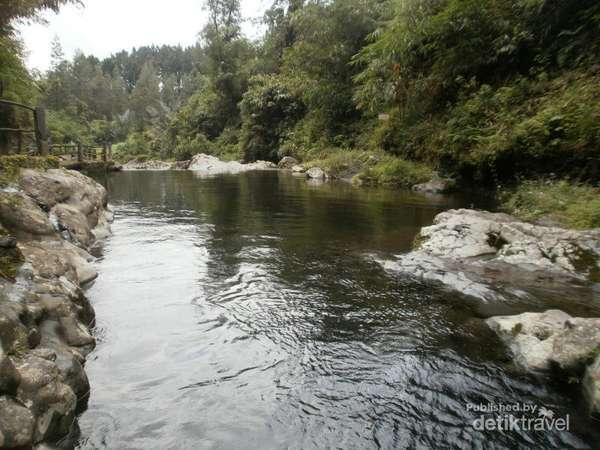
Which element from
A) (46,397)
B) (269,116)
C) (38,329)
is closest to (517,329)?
(46,397)

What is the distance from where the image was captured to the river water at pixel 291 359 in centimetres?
287

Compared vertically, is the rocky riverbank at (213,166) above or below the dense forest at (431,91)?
below

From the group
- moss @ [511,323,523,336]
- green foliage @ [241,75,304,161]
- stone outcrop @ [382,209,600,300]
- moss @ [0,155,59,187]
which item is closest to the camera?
moss @ [511,323,523,336]

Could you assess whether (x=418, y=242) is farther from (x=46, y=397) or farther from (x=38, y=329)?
(x=46, y=397)

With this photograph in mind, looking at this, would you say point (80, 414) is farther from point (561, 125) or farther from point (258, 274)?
point (561, 125)

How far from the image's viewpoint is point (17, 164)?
7574 millimetres

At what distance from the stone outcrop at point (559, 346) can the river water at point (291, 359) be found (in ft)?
0.45

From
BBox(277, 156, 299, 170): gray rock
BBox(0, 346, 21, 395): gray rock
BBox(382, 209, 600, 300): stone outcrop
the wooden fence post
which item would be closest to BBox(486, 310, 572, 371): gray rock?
BBox(382, 209, 600, 300): stone outcrop

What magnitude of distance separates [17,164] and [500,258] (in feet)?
28.8

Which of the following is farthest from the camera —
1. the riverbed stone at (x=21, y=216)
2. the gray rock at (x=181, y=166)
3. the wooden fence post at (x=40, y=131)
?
the gray rock at (x=181, y=166)

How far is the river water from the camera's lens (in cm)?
287

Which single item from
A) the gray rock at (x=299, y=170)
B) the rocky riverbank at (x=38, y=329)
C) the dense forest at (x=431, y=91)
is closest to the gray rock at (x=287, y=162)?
the dense forest at (x=431, y=91)

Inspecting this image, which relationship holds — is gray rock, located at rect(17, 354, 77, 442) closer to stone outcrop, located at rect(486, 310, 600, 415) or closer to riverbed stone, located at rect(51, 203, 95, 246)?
stone outcrop, located at rect(486, 310, 600, 415)

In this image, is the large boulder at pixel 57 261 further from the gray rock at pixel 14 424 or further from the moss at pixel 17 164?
the gray rock at pixel 14 424
